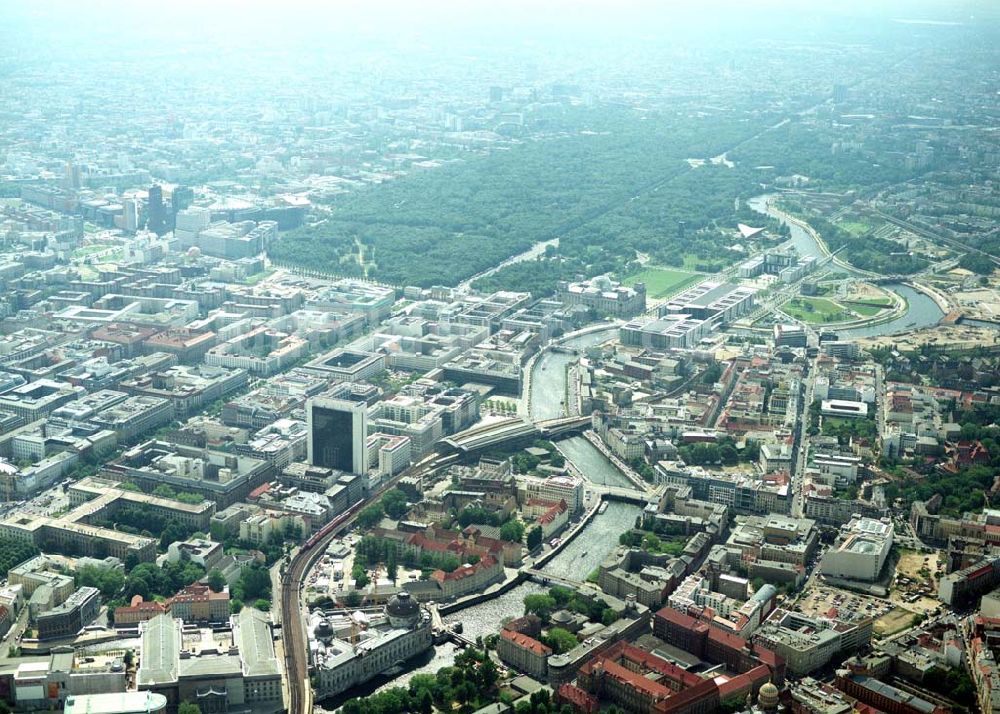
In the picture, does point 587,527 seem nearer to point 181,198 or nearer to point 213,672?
point 213,672

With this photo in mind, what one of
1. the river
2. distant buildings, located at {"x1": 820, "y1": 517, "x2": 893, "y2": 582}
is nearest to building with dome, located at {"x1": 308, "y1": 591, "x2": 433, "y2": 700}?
distant buildings, located at {"x1": 820, "y1": 517, "x2": 893, "y2": 582}

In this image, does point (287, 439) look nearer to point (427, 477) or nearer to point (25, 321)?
point (427, 477)

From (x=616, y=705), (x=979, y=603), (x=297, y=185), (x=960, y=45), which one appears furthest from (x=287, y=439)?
(x=960, y=45)

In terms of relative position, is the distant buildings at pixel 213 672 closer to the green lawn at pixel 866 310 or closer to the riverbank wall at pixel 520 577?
the riverbank wall at pixel 520 577

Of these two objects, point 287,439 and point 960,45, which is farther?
point 960,45

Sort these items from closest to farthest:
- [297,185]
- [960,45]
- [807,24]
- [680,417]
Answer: [680,417], [297,185], [960,45], [807,24]

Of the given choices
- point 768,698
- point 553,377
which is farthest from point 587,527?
point 553,377

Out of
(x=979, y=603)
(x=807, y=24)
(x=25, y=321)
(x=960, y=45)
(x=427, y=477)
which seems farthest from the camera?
(x=807, y=24)
